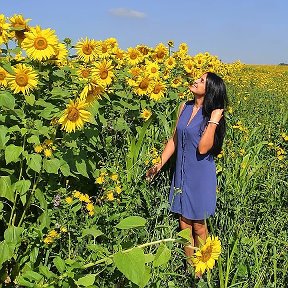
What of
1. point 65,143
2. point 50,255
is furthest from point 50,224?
point 65,143

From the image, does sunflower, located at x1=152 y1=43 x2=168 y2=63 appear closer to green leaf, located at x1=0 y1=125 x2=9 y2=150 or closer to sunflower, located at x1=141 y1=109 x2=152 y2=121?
sunflower, located at x1=141 y1=109 x2=152 y2=121

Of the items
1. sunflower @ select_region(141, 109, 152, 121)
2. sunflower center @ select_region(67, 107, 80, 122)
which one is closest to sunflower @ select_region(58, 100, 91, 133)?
sunflower center @ select_region(67, 107, 80, 122)

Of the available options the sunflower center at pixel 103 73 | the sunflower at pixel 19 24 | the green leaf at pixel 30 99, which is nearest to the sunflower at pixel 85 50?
the sunflower center at pixel 103 73

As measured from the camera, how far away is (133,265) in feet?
5.28

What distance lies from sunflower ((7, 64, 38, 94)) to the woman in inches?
45.2

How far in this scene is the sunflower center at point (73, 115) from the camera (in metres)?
2.13

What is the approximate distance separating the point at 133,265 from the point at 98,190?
4.38 ft

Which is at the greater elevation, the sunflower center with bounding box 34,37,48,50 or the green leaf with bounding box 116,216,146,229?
the sunflower center with bounding box 34,37,48,50

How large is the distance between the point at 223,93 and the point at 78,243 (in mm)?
1360

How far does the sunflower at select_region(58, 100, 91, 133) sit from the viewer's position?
213 centimetres

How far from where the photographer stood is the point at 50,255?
260 centimetres

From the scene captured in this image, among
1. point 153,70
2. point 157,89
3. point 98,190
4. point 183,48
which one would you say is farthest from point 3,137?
point 183,48

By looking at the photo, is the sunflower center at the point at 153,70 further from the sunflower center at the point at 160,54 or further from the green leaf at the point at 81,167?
the green leaf at the point at 81,167

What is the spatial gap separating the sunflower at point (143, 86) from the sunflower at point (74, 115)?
161 centimetres
